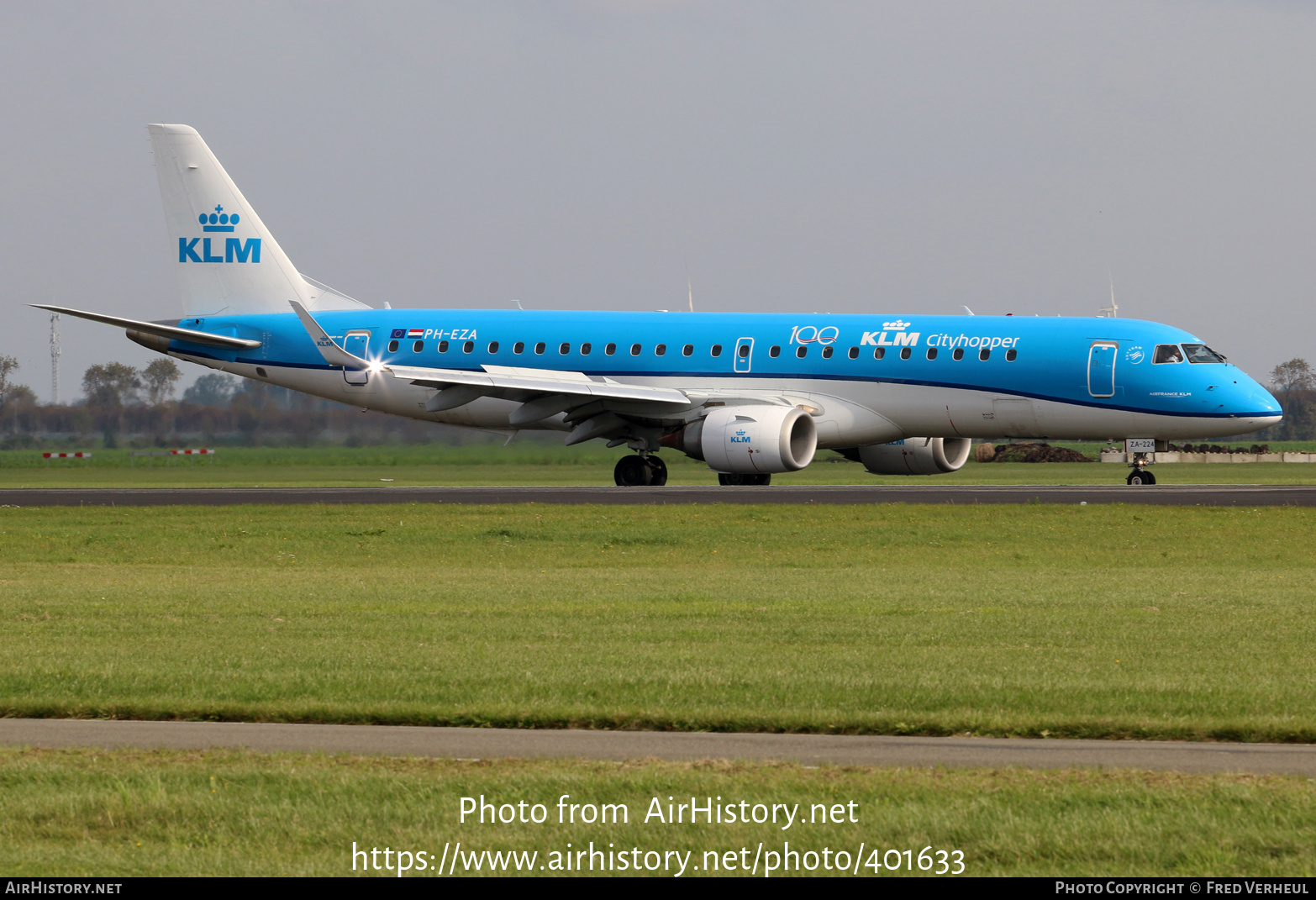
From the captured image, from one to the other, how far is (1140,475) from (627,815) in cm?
3499

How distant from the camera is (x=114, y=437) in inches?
2217

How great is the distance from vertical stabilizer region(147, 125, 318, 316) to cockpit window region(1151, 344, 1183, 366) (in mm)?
23939

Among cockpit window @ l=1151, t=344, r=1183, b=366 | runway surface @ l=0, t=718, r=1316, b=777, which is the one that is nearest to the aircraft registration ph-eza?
cockpit window @ l=1151, t=344, r=1183, b=366

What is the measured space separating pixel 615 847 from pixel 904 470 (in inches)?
1460

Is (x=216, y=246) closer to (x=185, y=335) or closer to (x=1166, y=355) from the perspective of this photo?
(x=185, y=335)

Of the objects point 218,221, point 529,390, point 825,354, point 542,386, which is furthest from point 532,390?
point 218,221

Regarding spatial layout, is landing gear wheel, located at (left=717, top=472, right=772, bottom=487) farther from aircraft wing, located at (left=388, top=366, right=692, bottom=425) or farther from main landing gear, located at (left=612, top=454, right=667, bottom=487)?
aircraft wing, located at (left=388, top=366, right=692, bottom=425)

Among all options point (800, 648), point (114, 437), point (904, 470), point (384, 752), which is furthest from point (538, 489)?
point (384, 752)

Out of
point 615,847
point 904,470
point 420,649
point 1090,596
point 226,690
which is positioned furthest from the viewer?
point 904,470

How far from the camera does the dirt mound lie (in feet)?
270

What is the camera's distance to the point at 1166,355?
1447 inches

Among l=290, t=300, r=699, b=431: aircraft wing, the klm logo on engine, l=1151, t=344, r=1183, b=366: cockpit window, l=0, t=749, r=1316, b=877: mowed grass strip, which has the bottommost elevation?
l=0, t=749, r=1316, b=877: mowed grass strip

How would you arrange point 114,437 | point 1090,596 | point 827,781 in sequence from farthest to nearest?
point 114,437, point 1090,596, point 827,781

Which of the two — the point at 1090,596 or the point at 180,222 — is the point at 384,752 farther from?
the point at 180,222
